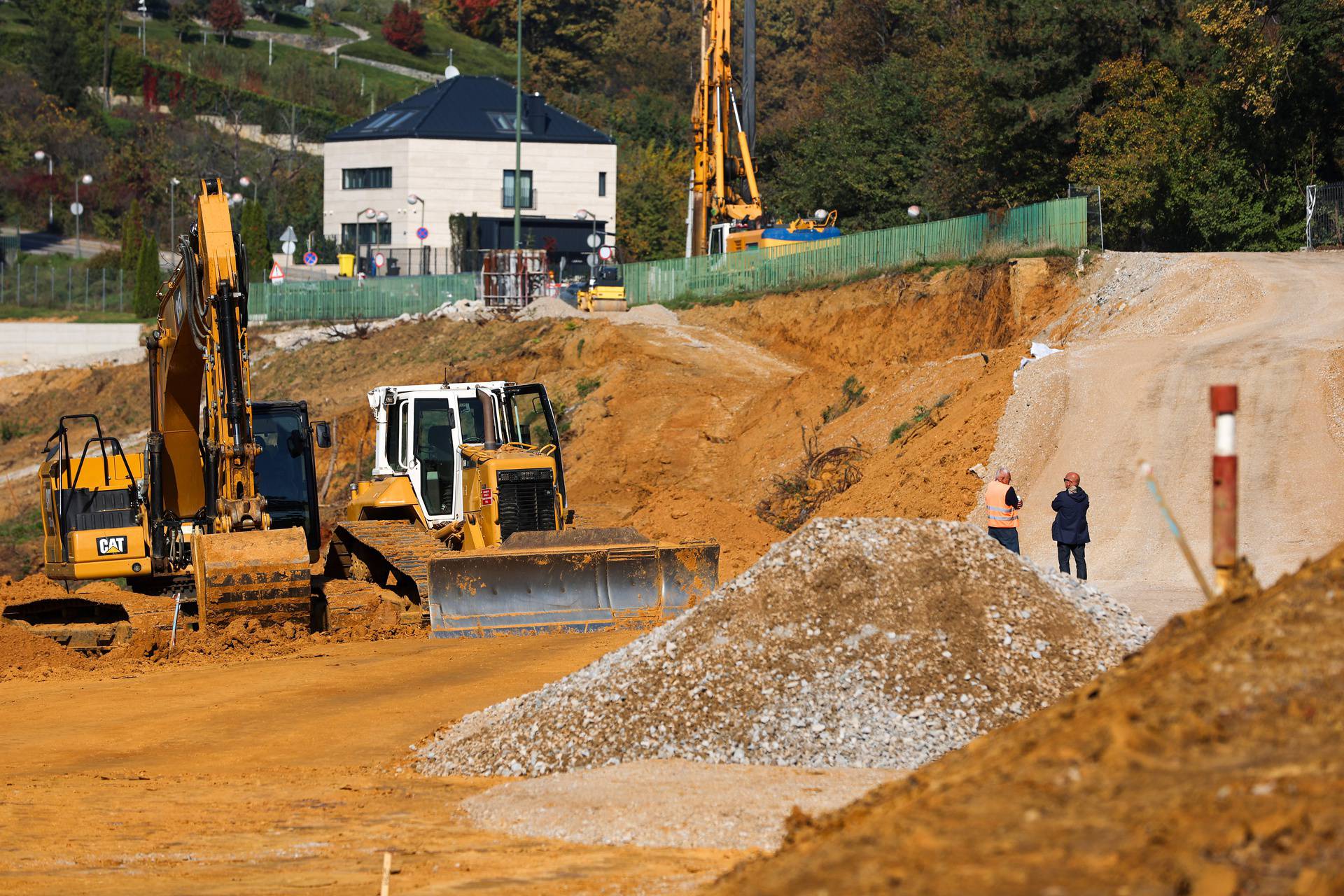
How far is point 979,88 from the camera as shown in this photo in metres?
43.2

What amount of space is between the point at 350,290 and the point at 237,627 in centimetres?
4179

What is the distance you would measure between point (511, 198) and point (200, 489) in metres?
59.0

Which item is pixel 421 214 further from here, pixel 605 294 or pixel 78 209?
pixel 605 294

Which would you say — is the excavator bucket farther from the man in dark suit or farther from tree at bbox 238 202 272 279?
tree at bbox 238 202 272 279

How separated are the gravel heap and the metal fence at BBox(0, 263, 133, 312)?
5485cm

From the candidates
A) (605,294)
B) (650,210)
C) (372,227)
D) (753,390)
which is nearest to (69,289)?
(372,227)

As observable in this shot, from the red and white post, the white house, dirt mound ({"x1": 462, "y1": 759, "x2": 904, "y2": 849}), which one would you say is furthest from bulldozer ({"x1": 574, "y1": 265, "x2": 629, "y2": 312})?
the red and white post

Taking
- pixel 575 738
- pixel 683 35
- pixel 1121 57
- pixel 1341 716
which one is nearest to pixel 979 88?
pixel 1121 57

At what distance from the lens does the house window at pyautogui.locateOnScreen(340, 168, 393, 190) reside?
74750mm

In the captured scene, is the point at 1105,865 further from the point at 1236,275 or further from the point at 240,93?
the point at 240,93

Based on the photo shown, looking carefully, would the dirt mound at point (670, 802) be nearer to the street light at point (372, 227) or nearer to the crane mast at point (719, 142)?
the crane mast at point (719, 142)

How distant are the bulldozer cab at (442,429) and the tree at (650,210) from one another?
181ft

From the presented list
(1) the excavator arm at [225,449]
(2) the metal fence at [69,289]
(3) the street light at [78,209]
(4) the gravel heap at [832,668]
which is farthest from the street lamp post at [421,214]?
(4) the gravel heap at [832,668]

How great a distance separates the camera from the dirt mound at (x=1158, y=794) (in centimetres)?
544
